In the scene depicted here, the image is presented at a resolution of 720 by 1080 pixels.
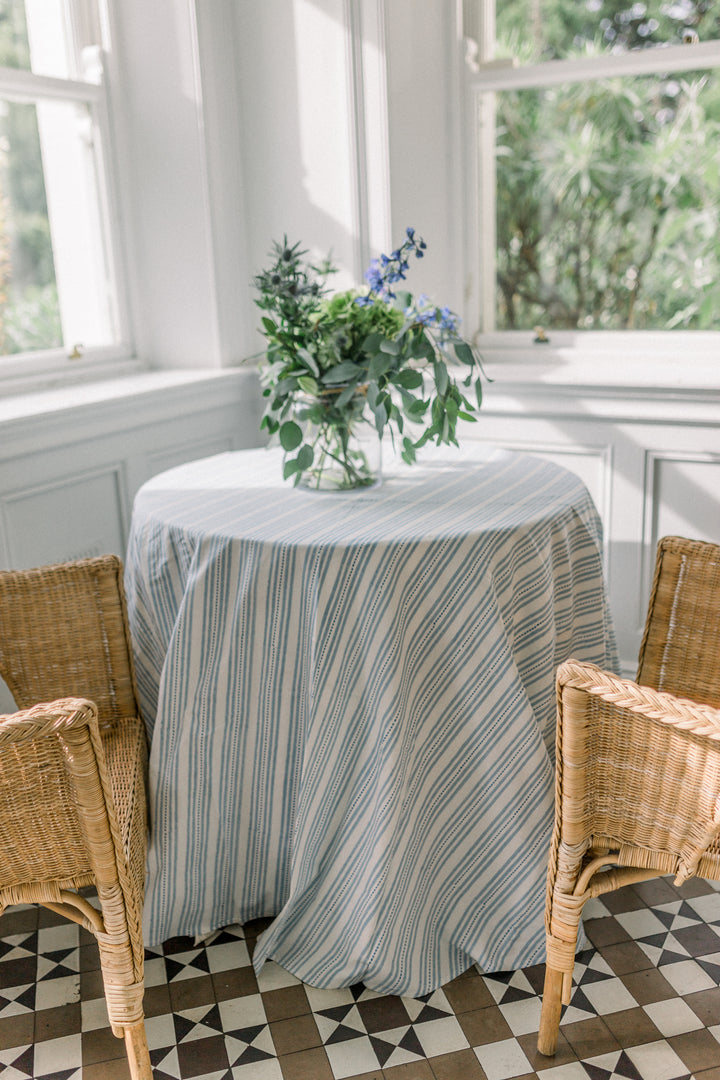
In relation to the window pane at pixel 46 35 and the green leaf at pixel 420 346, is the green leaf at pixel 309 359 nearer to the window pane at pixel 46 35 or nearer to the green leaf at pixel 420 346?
the green leaf at pixel 420 346

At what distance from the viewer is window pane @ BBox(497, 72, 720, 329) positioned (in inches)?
103

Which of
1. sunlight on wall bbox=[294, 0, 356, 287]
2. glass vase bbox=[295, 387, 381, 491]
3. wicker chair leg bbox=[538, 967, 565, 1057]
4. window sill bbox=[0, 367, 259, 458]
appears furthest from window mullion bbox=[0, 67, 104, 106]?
wicker chair leg bbox=[538, 967, 565, 1057]

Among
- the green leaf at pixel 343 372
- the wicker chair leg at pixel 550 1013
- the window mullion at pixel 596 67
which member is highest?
the window mullion at pixel 596 67

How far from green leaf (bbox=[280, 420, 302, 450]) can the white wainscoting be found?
2.57 ft

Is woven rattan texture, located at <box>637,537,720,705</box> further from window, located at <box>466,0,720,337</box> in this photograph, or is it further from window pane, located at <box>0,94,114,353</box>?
window pane, located at <box>0,94,114,353</box>

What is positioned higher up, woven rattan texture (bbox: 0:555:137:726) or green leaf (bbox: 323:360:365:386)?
green leaf (bbox: 323:360:365:386)

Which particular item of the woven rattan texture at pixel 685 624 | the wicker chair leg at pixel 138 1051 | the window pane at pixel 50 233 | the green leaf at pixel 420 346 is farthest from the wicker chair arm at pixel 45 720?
the window pane at pixel 50 233

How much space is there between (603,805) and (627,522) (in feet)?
4.53

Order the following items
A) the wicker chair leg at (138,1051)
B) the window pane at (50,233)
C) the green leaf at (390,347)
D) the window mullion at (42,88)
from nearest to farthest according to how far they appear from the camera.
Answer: the wicker chair leg at (138,1051) < the green leaf at (390,347) < the window mullion at (42,88) < the window pane at (50,233)

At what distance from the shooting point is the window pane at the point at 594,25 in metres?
2.54

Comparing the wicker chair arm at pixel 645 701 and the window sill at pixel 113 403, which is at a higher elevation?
the window sill at pixel 113 403

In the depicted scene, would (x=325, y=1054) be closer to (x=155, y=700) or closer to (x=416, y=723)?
(x=416, y=723)

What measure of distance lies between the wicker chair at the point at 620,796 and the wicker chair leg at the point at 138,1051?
2.06 feet

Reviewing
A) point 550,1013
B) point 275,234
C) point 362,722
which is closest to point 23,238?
point 275,234
